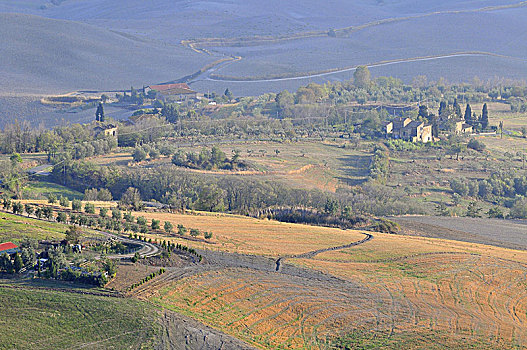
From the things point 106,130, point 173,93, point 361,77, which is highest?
point 361,77

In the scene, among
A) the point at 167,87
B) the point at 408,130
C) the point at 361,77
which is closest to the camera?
the point at 408,130

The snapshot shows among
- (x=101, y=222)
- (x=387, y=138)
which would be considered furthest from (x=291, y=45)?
(x=101, y=222)

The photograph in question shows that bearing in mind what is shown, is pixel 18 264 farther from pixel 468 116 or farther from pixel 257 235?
pixel 468 116

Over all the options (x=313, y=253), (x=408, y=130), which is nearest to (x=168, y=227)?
(x=313, y=253)

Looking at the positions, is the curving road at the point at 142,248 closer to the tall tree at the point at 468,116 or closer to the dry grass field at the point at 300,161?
the dry grass field at the point at 300,161

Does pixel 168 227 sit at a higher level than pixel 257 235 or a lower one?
higher

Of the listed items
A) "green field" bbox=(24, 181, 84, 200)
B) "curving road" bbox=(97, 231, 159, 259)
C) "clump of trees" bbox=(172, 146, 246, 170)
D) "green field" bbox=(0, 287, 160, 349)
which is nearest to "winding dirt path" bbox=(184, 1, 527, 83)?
"clump of trees" bbox=(172, 146, 246, 170)

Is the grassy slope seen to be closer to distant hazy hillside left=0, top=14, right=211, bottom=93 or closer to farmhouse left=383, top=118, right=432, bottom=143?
farmhouse left=383, top=118, right=432, bottom=143
